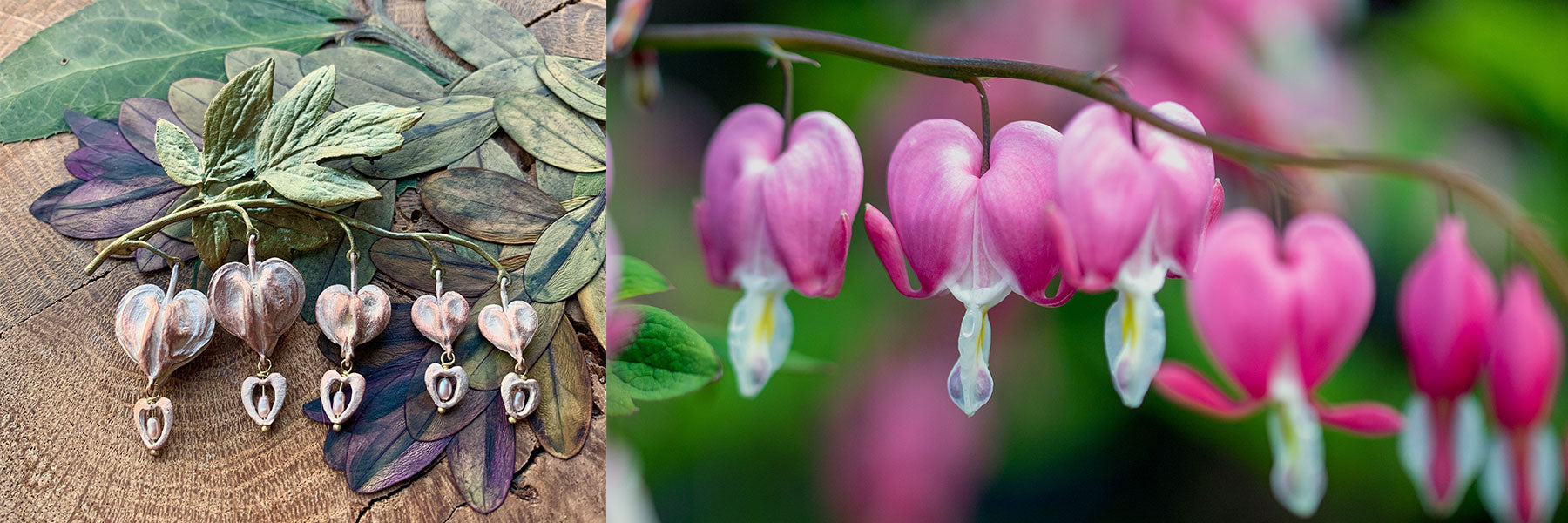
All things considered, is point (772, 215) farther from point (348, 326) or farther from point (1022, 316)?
point (348, 326)

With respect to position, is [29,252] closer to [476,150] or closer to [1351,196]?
[476,150]

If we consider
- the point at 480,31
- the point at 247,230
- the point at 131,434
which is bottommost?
the point at 131,434

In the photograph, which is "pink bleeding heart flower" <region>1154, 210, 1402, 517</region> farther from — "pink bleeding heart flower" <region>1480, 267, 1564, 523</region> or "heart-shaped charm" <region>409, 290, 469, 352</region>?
"heart-shaped charm" <region>409, 290, 469, 352</region>

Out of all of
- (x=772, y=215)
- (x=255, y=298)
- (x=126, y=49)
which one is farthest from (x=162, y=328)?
(x=772, y=215)

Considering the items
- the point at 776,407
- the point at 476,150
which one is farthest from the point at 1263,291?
the point at 476,150

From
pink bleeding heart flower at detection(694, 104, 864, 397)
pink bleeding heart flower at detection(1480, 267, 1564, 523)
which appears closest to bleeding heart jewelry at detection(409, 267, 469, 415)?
pink bleeding heart flower at detection(694, 104, 864, 397)

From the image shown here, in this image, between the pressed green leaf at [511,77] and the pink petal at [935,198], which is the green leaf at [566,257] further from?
the pink petal at [935,198]
